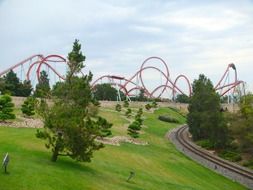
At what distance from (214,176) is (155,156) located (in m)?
6.66

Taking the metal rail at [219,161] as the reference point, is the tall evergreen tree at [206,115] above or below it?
above

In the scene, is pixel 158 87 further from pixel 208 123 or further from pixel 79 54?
pixel 79 54

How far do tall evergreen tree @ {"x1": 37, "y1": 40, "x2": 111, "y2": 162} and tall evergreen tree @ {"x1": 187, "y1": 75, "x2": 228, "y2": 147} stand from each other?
126ft

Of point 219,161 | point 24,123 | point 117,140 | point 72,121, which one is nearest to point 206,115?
point 219,161

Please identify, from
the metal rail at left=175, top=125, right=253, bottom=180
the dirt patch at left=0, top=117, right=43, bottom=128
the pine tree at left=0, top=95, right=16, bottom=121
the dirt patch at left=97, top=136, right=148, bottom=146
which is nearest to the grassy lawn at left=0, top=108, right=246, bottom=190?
the dirt patch at left=97, top=136, right=148, bottom=146

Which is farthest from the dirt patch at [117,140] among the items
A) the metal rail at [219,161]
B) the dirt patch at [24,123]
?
the metal rail at [219,161]

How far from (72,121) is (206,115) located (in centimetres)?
4501

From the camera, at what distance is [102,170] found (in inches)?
1195

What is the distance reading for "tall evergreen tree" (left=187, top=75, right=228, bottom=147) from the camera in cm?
6588

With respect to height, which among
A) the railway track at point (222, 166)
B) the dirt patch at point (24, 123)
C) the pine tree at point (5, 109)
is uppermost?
the pine tree at point (5, 109)

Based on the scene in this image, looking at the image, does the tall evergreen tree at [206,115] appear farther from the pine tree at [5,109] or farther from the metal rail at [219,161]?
the pine tree at [5,109]

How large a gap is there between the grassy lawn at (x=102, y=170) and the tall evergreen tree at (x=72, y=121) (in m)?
1.07

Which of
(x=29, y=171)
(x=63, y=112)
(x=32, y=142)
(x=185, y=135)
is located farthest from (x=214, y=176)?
(x=185, y=135)

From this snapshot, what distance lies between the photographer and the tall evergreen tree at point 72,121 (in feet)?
91.3
